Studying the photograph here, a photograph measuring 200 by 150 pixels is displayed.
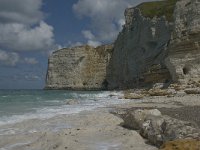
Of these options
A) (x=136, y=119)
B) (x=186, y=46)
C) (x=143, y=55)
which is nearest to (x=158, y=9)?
(x=143, y=55)

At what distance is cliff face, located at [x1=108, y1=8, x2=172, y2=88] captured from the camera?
50956 millimetres

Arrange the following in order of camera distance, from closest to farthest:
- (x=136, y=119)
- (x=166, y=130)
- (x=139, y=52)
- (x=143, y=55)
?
(x=166, y=130) < (x=136, y=119) < (x=143, y=55) < (x=139, y=52)

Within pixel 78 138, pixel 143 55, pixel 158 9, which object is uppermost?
pixel 158 9

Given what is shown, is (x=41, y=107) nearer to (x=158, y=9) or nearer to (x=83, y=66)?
(x=158, y=9)

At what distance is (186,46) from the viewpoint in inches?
1576

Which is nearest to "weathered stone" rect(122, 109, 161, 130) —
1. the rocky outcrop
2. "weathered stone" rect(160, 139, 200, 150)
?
the rocky outcrop

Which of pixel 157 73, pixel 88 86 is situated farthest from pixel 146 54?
pixel 88 86

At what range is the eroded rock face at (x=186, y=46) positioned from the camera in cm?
3900

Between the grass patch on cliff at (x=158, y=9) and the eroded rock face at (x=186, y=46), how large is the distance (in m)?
11.5

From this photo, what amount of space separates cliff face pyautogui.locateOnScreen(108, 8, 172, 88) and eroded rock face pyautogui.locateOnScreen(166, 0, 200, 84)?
15.9 ft

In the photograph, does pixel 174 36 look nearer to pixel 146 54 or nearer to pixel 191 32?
pixel 191 32

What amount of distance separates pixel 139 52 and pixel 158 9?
787 cm

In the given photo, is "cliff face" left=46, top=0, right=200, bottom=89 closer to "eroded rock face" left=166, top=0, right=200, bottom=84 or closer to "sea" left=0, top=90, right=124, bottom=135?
"eroded rock face" left=166, top=0, right=200, bottom=84

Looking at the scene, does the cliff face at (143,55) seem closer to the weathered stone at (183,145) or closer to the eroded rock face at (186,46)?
the eroded rock face at (186,46)
